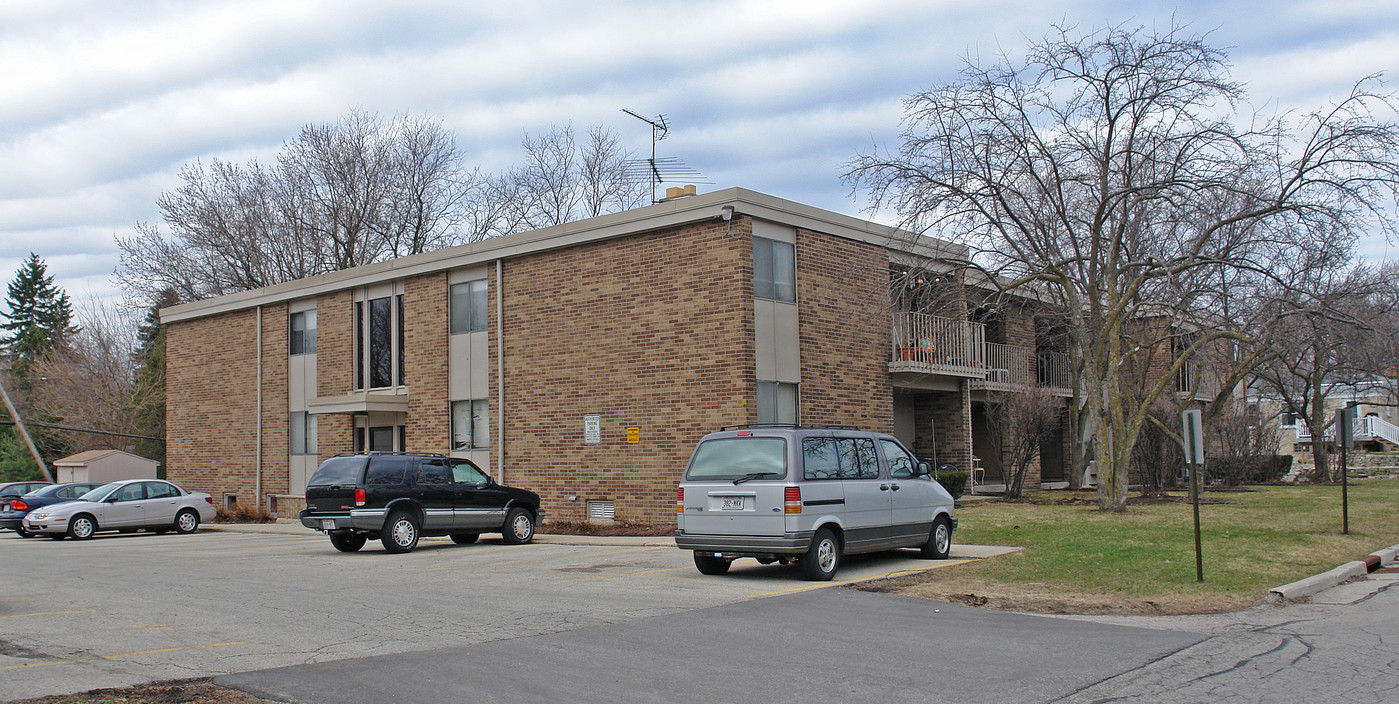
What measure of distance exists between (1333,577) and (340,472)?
14.2 m

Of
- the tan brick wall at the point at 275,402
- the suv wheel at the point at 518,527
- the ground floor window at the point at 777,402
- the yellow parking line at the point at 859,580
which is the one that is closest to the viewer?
the yellow parking line at the point at 859,580

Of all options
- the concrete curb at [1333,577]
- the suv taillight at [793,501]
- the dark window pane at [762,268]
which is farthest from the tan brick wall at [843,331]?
the concrete curb at [1333,577]

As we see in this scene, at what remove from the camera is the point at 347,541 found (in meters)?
18.4

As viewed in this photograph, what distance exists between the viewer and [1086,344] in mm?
22547

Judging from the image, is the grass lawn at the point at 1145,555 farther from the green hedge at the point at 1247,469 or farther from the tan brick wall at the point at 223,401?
the tan brick wall at the point at 223,401

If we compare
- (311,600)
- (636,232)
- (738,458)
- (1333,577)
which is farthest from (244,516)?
(1333,577)

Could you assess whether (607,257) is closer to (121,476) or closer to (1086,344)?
(1086,344)

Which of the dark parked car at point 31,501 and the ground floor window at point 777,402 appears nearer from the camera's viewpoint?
the ground floor window at point 777,402

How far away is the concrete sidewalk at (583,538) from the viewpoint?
15062 millimetres

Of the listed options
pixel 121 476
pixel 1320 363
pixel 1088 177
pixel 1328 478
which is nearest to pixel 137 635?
pixel 1088 177

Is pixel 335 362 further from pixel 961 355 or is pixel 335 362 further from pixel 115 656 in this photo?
pixel 115 656

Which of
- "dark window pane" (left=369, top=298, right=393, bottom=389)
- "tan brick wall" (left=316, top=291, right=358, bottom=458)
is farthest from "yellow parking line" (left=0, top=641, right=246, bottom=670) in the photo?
"tan brick wall" (left=316, top=291, right=358, bottom=458)

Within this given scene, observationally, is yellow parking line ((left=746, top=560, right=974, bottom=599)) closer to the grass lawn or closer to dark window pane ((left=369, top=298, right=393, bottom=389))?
the grass lawn

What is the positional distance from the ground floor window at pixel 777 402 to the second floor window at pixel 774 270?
169cm
